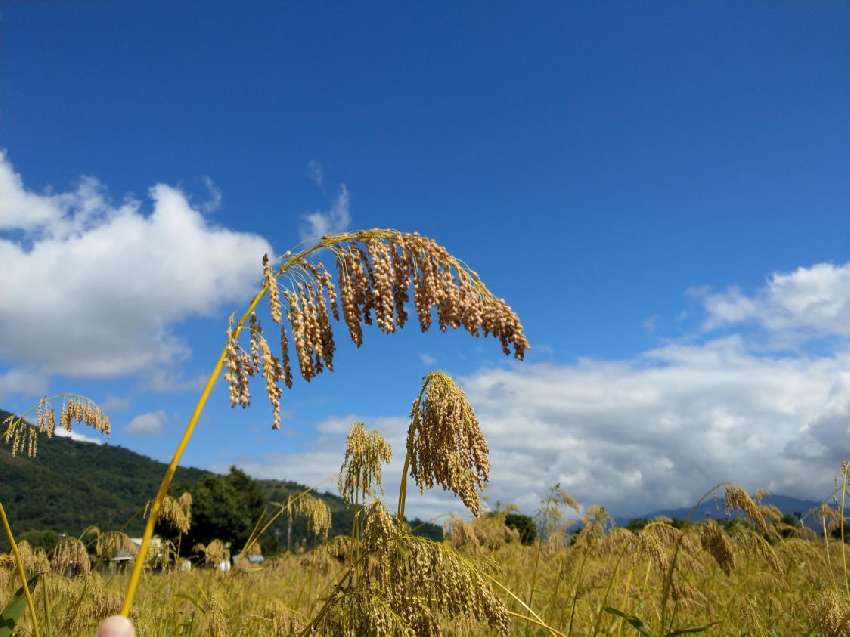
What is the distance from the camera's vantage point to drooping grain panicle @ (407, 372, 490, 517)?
3.21m

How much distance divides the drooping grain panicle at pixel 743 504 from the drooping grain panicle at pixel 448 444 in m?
4.11

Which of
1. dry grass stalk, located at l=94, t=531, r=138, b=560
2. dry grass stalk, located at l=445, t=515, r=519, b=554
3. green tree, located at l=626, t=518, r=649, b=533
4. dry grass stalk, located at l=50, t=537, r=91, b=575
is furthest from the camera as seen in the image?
dry grass stalk, located at l=445, t=515, r=519, b=554

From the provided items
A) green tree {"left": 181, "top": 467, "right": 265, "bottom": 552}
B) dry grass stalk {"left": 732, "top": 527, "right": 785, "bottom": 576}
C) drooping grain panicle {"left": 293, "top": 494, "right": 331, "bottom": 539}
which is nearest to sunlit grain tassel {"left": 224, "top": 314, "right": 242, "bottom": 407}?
drooping grain panicle {"left": 293, "top": 494, "right": 331, "bottom": 539}

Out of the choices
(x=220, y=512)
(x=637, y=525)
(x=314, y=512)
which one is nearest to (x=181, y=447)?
(x=314, y=512)

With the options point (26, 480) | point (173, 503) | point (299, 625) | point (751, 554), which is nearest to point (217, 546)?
point (173, 503)

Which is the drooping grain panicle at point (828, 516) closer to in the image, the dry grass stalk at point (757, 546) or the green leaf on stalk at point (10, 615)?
the dry grass stalk at point (757, 546)

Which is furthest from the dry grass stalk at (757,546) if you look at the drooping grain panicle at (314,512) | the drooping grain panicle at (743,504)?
the drooping grain panicle at (314,512)

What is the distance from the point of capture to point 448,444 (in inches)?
127

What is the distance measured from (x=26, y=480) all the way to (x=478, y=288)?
18504 cm

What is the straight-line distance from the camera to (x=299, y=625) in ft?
15.0

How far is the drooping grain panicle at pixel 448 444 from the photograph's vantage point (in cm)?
321

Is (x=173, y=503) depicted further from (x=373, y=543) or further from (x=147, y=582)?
(x=373, y=543)

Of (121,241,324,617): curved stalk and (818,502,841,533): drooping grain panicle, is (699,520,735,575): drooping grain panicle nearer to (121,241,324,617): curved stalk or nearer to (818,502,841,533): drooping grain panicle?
(818,502,841,533): drooping grain panicle

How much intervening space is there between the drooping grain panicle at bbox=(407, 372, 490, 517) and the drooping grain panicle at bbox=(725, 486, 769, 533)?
13.5ft
